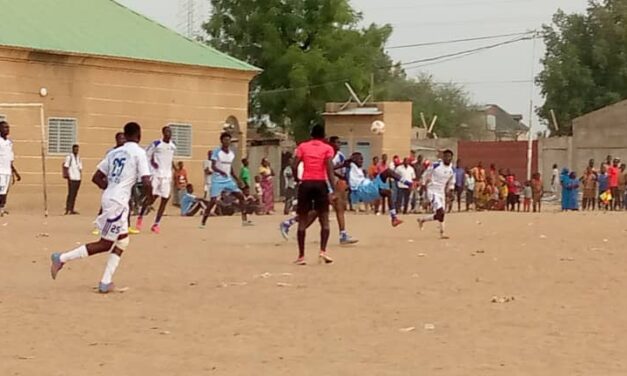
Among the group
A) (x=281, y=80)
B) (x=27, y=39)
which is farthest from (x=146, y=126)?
(x=281, y=80)

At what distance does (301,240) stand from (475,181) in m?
21.7

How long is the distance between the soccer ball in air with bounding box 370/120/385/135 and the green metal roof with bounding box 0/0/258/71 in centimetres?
621

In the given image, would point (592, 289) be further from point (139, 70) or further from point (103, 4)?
point (103, 4)

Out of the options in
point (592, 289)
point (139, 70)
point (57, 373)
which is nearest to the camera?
point (57, 373)

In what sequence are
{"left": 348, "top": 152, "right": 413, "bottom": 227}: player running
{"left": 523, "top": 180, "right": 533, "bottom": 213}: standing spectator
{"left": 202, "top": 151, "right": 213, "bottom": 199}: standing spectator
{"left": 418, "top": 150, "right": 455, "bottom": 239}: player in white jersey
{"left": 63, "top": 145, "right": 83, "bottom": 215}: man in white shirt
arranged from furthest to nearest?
1. {"left": 523, "top": 180, "right": 533, "bottom": 213}: standing spectator
2. {"left": 63, "top": 145, "right": 83, "bottom": 215}: man in white shirt
3. {"left": 202, "top": 151, "right": 213, "bottom": 199}: standing spectator
4. {"left": 418, "top": 150, "right": 455, "bottom": 239}: player in white jersey
5. {"left": 348, "top": 152, "right": 413, "bottom": 227}: player running

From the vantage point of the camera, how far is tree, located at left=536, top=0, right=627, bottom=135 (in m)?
64.5

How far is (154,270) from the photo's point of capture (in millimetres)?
13484

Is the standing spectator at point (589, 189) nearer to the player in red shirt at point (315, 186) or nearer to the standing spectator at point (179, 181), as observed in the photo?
the standing spectator at point (179, 181)

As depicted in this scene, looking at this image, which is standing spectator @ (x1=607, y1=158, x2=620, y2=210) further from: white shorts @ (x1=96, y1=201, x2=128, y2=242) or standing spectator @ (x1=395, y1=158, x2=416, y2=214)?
white shorts @ (x1=96, y1=201, x2=128, y2=242)

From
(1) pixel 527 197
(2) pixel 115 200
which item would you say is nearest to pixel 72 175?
(1) pixel 527 197

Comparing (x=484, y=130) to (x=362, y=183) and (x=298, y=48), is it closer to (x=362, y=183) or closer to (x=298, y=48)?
(x=298, y=48)

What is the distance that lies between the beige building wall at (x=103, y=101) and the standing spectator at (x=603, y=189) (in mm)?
11007

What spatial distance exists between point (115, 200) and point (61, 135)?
797 inches

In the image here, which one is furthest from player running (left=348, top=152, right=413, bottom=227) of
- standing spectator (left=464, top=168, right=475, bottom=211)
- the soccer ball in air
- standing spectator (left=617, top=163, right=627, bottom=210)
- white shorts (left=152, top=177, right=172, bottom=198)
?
the soccer ball in air
